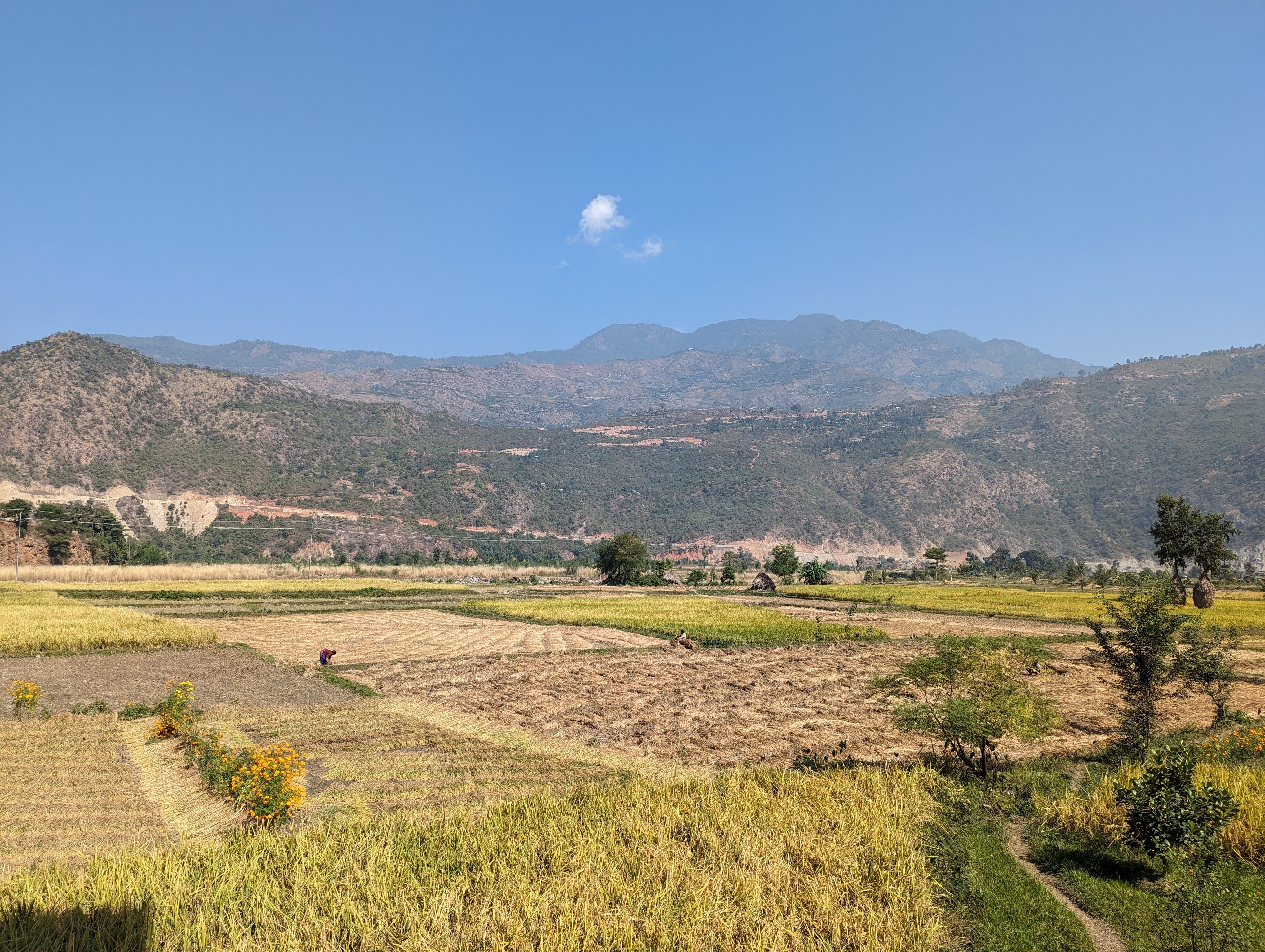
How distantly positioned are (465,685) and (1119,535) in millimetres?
173370

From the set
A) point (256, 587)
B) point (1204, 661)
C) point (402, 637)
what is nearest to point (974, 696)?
point (1204, 661)

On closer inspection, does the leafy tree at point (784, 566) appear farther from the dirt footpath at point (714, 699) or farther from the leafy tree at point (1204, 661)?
the leafy tree at point (1204, 661)

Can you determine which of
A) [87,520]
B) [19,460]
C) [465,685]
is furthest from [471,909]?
[19,460]

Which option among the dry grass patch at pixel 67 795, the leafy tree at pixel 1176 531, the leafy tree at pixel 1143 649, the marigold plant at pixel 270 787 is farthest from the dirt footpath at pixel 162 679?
the leafy tree at pixel 1176 531

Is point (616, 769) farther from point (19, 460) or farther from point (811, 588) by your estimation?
point (19, 460)

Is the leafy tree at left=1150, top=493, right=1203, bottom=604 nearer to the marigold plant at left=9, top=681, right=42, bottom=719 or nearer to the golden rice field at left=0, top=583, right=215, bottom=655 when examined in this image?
the golden rice field at left=0, top=583, right=215, bottom=655

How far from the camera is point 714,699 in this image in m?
20.5

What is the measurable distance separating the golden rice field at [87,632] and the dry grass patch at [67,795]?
14.4 metres

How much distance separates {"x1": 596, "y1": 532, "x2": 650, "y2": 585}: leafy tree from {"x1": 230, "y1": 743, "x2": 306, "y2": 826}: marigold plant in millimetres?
74482

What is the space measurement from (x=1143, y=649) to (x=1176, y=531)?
51515mm

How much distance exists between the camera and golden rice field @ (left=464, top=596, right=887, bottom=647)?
115ft

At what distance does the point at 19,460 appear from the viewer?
104250 millimetres

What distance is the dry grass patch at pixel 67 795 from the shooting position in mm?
9297

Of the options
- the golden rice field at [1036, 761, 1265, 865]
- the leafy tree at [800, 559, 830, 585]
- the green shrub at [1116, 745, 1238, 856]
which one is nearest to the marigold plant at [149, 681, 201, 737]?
the golden rice field at [1036, 761, 1265, 865]
